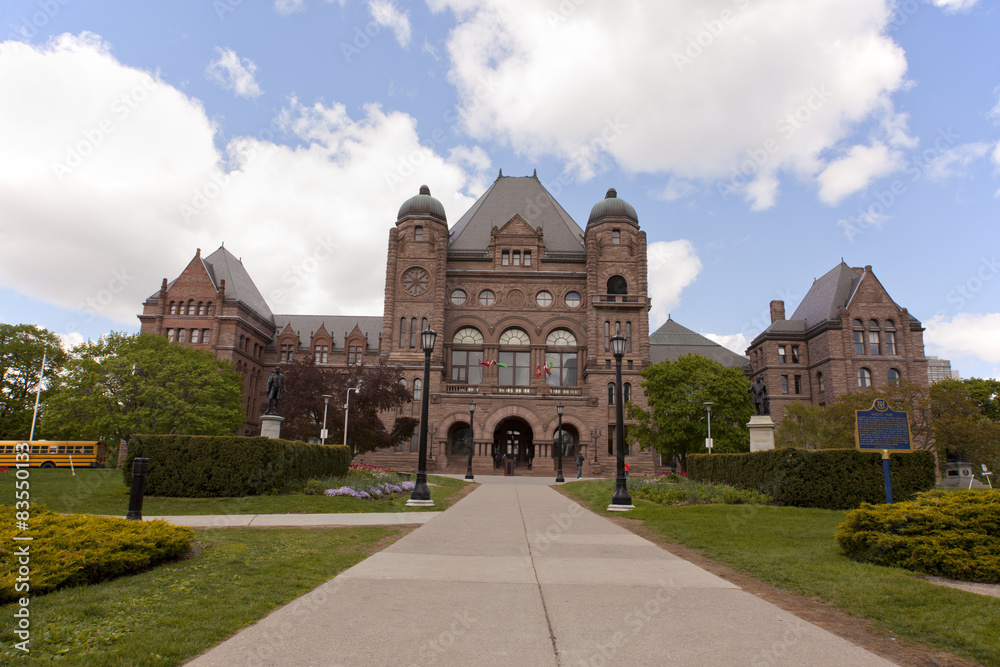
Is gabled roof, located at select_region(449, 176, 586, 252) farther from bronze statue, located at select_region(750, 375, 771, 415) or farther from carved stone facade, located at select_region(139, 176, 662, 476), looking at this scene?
bronze statue, located at select_region(750, 375, 771, 415)

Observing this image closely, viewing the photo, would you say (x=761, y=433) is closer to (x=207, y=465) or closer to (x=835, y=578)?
(x=835, y=578)

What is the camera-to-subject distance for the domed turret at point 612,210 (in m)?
56.6

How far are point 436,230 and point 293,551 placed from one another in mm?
49149

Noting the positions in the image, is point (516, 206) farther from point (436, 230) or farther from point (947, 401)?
point (947, 401)

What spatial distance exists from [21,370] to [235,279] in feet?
68.4

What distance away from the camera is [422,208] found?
56.5m

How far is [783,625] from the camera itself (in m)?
5.35

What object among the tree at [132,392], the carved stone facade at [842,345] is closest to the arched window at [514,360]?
the tree at [132,392]

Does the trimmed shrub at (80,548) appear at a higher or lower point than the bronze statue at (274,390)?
lower

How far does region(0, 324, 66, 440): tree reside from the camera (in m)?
54.6

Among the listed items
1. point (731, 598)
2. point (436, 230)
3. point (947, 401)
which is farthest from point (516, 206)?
point (731, 598)

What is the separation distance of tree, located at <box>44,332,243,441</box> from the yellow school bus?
12.2ft

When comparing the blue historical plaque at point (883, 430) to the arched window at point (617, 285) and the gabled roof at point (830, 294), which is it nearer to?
the arched window at point (617, 285)

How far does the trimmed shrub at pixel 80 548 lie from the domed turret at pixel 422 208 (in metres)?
50.4
